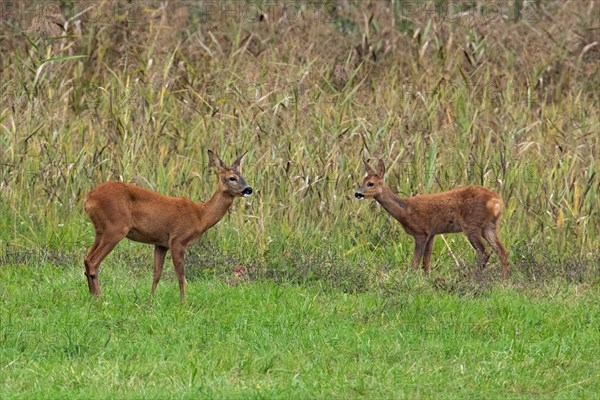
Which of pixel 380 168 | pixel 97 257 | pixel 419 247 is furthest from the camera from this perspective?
pixel 380 168

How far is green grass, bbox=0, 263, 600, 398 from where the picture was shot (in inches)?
261

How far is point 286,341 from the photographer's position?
24.7 ft

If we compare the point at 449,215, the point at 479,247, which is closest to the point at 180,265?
the point at 449,215

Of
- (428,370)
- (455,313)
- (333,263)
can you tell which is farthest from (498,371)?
(333,263)

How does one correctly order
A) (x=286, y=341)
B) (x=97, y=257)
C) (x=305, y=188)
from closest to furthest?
(x=286, y=341) → (x=97, y=257) → (x=305, y=188)

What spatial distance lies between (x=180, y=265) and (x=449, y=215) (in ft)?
8.40

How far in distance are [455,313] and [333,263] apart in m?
1.45

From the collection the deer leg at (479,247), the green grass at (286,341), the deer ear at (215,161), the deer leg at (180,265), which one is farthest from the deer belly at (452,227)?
the deer leg at (180,265)

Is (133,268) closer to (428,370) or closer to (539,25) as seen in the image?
(428,370)

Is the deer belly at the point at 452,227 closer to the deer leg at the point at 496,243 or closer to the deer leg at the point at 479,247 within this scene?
the deer leg at the point at 479,247

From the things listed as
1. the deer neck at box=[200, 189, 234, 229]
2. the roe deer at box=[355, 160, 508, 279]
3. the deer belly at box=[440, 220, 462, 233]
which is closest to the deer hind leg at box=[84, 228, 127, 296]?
the deer neck at box=[200, 189, 234, 229]

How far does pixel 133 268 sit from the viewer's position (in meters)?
9.81

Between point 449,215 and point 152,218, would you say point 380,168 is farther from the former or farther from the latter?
point 152,218

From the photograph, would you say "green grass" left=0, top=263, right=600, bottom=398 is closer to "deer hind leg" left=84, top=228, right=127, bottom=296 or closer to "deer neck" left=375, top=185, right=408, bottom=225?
"deer hind leg" left=84, top=228, right=127, bottom=296
